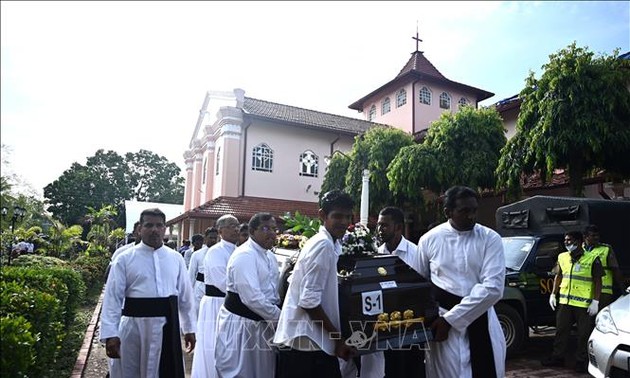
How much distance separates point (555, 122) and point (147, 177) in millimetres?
58061

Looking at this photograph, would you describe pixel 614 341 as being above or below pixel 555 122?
below

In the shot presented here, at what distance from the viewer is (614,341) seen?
5043mm

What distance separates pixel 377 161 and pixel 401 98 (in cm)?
1045

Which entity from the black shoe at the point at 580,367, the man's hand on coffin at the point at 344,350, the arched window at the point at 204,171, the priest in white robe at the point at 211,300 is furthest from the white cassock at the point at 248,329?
the arched window at the point at 204,171

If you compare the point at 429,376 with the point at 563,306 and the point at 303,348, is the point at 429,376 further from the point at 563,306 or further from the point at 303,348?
the point at 563,306

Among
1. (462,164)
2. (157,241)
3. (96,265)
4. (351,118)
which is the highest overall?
(351,118)

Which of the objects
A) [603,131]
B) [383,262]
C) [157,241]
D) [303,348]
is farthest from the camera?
[603,131]

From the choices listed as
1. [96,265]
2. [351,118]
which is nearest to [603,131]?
[96,265]

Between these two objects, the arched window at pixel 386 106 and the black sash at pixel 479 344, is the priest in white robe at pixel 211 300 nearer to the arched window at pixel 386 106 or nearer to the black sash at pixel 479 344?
the black sash at pixel 479 344

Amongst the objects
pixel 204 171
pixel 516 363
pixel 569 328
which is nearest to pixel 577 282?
pixel 569 328

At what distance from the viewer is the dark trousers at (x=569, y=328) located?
6688 millimetres

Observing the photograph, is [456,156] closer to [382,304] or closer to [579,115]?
[579,115]

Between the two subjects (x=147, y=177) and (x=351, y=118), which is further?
(x=147, y=177)

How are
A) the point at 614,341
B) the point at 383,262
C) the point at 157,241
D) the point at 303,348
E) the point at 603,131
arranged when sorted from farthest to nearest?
the point at 603,131 < the point at 614,341 < the point at 157,241 < the point at 383,262 < the point at 303,348
